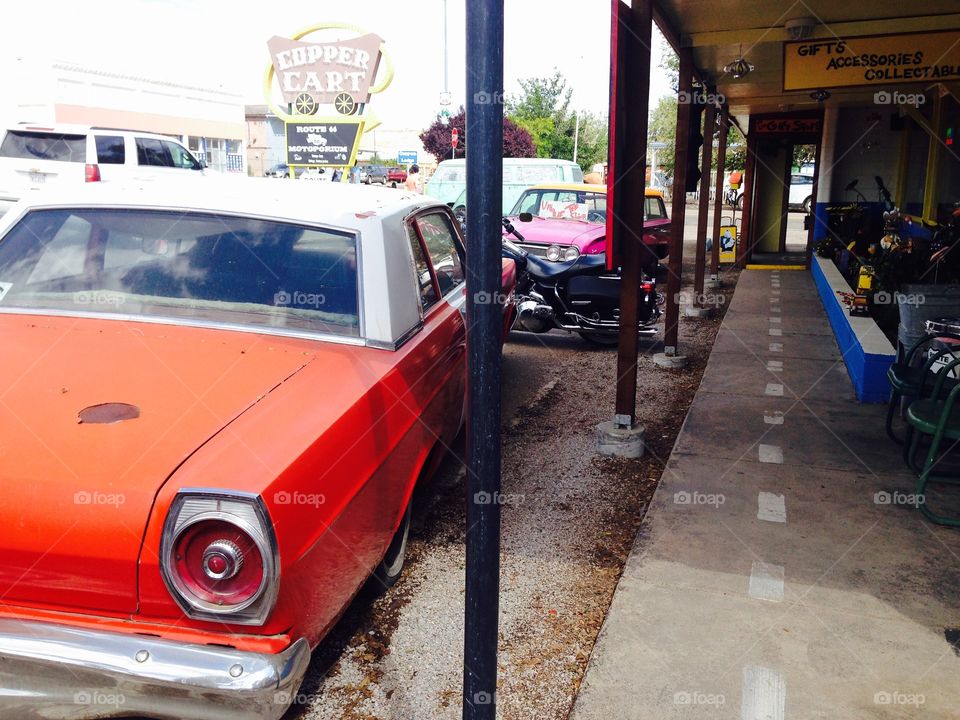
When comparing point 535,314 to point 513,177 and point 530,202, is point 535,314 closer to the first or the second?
point 530,202

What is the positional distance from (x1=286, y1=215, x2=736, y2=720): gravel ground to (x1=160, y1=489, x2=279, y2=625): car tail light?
815 mm

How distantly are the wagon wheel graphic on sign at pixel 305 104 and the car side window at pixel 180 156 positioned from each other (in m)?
2.49

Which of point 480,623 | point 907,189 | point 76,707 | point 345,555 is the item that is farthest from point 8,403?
point 907,189

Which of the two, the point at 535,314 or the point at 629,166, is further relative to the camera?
the point at 535,314

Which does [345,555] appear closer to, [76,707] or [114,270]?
[76,707]

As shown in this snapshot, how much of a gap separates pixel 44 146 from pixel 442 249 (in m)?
11.6

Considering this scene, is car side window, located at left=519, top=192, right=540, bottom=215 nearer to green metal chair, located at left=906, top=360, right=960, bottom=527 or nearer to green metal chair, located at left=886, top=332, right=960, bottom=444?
green metal chair, located at left=886, top=332, right=960, bottom=444

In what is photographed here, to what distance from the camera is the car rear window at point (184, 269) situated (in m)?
3.26

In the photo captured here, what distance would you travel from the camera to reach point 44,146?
13.5 metres

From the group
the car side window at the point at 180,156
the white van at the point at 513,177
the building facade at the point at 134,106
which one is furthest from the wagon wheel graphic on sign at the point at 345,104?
the building facade at the point at 134,106

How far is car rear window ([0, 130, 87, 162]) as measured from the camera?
1338cm

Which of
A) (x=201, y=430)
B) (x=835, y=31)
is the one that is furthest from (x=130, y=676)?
(x=835, y=31)

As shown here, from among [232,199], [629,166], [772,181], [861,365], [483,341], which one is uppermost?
[772,181]

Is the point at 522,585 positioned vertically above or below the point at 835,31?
below
